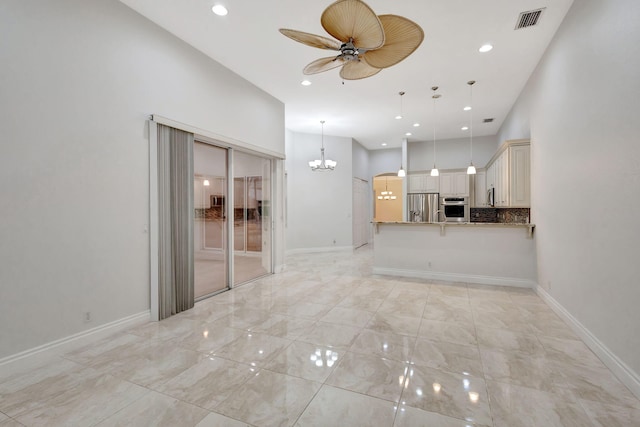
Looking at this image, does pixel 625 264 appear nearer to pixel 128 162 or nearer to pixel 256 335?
pixel 256 335

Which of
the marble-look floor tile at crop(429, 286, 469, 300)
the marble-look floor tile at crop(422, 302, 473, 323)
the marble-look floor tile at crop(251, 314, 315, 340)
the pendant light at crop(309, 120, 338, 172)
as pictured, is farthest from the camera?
the pendant light at crop(309, 120, 338, 172)

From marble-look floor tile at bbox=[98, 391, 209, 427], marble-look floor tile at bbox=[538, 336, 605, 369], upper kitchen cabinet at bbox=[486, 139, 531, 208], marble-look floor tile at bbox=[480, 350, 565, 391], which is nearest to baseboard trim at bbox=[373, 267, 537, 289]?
upper kitchen cabinet at bbox=[486, 139, 531, 208]

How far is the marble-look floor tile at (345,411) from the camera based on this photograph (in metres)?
1.81

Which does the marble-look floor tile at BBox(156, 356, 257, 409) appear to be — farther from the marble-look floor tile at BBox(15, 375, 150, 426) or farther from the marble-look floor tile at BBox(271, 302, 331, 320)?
the marble-look floor tile at BBox(271, 302, 331, 320)

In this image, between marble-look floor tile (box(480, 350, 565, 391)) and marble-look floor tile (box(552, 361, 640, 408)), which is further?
marble-look floor tile (box(480, 350, 565, 391))

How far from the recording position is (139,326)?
334cm

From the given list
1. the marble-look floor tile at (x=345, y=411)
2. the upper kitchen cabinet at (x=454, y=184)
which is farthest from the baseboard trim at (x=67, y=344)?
the upper kitchen cabinet at (x=454, y=184)

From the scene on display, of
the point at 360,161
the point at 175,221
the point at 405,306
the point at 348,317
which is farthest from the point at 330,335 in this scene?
the point at 360,161

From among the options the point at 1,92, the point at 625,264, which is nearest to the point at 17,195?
the point at 1,92

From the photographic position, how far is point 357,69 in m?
3.14

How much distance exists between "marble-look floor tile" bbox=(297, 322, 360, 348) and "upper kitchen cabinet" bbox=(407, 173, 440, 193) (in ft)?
21.5

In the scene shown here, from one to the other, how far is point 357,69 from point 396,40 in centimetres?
69

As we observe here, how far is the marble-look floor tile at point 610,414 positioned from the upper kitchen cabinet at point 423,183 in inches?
282

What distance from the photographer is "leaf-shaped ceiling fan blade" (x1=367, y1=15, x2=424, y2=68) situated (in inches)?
90.2
